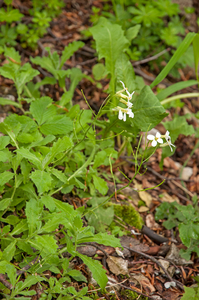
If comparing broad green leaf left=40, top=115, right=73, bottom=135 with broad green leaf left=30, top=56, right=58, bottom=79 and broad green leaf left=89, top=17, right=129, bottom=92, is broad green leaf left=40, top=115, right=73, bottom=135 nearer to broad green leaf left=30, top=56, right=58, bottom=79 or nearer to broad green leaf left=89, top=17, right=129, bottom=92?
broad green leaf left=30, top=56, right=58, bottom=79

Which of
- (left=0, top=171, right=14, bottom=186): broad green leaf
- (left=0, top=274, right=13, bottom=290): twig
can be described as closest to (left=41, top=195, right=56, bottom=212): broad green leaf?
(left=0, top=171, right=14, bottom=186): broad green leaf

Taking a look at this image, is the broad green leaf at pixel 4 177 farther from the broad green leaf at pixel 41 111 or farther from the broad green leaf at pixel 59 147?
the broad green leaf at pixel 41 111

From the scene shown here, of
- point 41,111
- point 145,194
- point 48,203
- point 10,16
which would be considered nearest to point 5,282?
point 48,203

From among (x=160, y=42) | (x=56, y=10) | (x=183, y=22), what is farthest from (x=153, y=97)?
(x=183, y=22)

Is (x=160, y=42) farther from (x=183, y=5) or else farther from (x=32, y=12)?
(x=32, y=12)

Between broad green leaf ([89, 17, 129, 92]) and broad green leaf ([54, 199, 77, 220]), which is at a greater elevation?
broad green leaf ([89, 17, 129, 92])

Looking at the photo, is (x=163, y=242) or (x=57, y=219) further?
(x=163, y=242)
